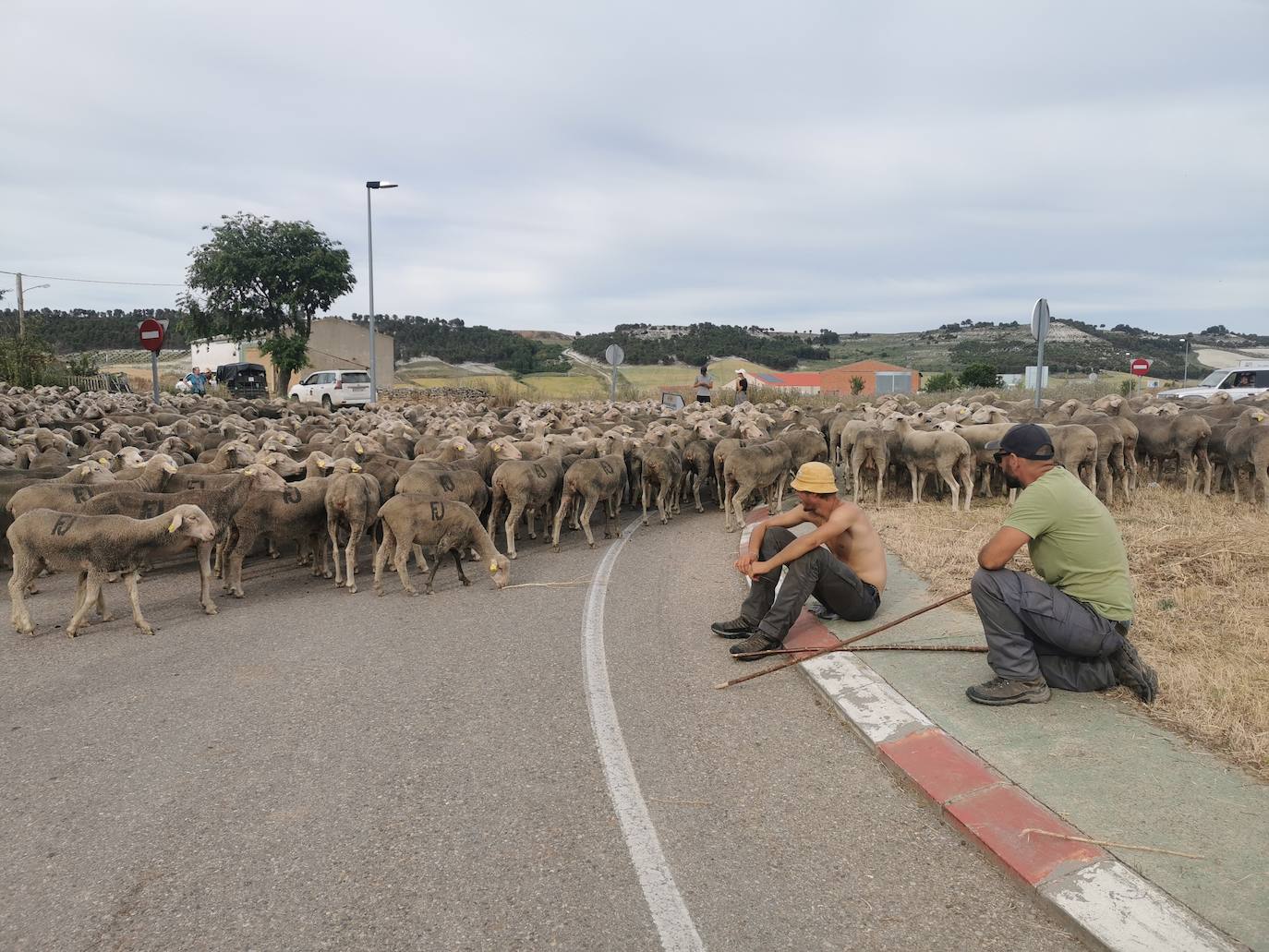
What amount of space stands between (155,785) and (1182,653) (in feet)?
22.8

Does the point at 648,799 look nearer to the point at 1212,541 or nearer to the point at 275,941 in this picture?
the point at 275,941

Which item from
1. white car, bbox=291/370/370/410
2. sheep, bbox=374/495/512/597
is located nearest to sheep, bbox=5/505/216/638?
sheep, bbox=374/495/512/597

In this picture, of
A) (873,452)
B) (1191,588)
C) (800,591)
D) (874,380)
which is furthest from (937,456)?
(874,380)

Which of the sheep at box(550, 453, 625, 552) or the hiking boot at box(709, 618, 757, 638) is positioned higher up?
the sheep at box(550, 453, 625, 552)

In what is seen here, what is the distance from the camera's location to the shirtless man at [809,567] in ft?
23.4

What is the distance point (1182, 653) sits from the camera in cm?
652

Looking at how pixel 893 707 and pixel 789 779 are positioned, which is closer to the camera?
pixel 789 779

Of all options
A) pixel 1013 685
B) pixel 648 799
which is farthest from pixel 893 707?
pixel 648 799

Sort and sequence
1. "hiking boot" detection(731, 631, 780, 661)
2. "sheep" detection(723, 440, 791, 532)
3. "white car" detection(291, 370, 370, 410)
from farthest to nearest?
"white car" detection(291, 370, 370, 410) < "sheep" detection(723, 440, 791, 532) < "hiking boot" detection(731, 631, 780, 661)

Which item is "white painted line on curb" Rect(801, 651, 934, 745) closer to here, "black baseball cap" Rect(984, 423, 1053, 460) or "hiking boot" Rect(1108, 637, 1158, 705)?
"hiking boot" Rect(1108, 637, 1158, 705)

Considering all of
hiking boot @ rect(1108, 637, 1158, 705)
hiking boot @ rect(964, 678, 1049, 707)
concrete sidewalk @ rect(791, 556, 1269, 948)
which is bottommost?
concrete sidewalk @ rect(791, 556, 1269, 948)

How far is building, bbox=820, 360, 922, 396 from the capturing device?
5866cm

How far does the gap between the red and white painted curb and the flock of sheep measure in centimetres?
542

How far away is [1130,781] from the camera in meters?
4.68
